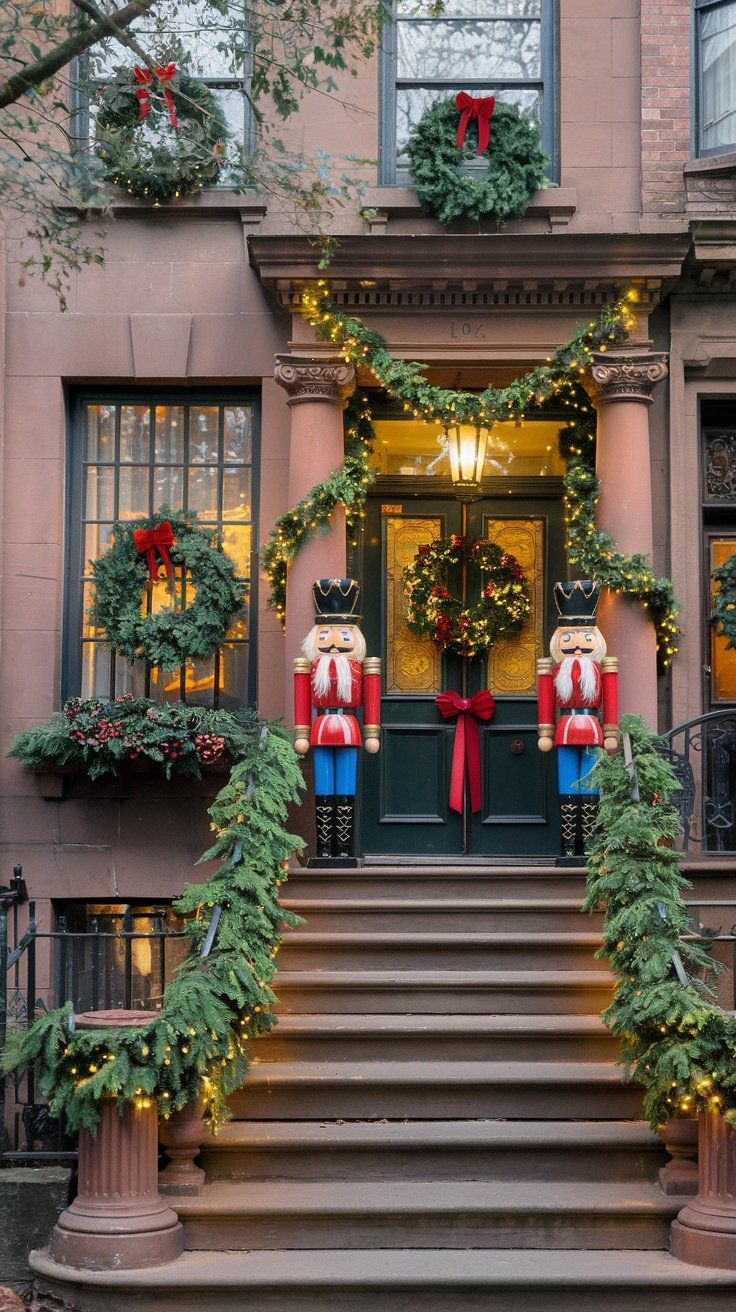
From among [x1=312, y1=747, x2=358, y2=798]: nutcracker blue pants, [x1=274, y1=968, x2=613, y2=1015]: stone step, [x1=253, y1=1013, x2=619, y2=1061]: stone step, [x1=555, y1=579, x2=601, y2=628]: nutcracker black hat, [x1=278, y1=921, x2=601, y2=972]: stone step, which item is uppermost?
[x1=555, y1=579, x2=601, y2=628]: nutcracker black hat

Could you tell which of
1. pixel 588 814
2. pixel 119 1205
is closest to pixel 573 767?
→ pixel 588 814

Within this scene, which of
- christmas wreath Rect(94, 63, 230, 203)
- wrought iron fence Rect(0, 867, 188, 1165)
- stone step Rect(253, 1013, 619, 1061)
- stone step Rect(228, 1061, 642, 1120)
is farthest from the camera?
christmas wreath Rect(94, 63, 230, 203)

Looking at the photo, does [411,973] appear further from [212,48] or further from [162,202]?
[212,48]

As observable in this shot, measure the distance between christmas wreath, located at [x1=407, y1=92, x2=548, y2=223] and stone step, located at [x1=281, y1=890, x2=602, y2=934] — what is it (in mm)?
4664

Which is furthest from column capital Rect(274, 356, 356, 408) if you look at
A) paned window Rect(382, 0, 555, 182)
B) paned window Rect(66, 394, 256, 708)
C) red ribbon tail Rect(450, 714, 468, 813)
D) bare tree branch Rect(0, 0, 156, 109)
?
bare tree branch Rect(0, 0, 156, 109)

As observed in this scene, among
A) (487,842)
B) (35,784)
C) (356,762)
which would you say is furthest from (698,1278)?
(35,784)

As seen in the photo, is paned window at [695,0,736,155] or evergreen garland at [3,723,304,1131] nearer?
evergreen garland at [3,723,304,1131]

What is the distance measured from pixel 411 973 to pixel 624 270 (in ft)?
15.9

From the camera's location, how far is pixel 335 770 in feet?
31.4

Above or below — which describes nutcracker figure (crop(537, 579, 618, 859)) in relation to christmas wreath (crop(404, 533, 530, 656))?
below

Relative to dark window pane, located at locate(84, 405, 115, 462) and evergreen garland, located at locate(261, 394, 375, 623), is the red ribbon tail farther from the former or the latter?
dark window pane, located at locate(84, 405, 115, 462)

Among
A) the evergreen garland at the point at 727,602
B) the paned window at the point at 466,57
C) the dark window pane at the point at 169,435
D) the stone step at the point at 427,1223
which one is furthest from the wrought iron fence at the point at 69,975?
the paned window at the point at 466,57

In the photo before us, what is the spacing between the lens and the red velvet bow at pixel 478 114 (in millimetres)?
10508

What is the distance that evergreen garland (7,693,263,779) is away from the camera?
32.9ft
